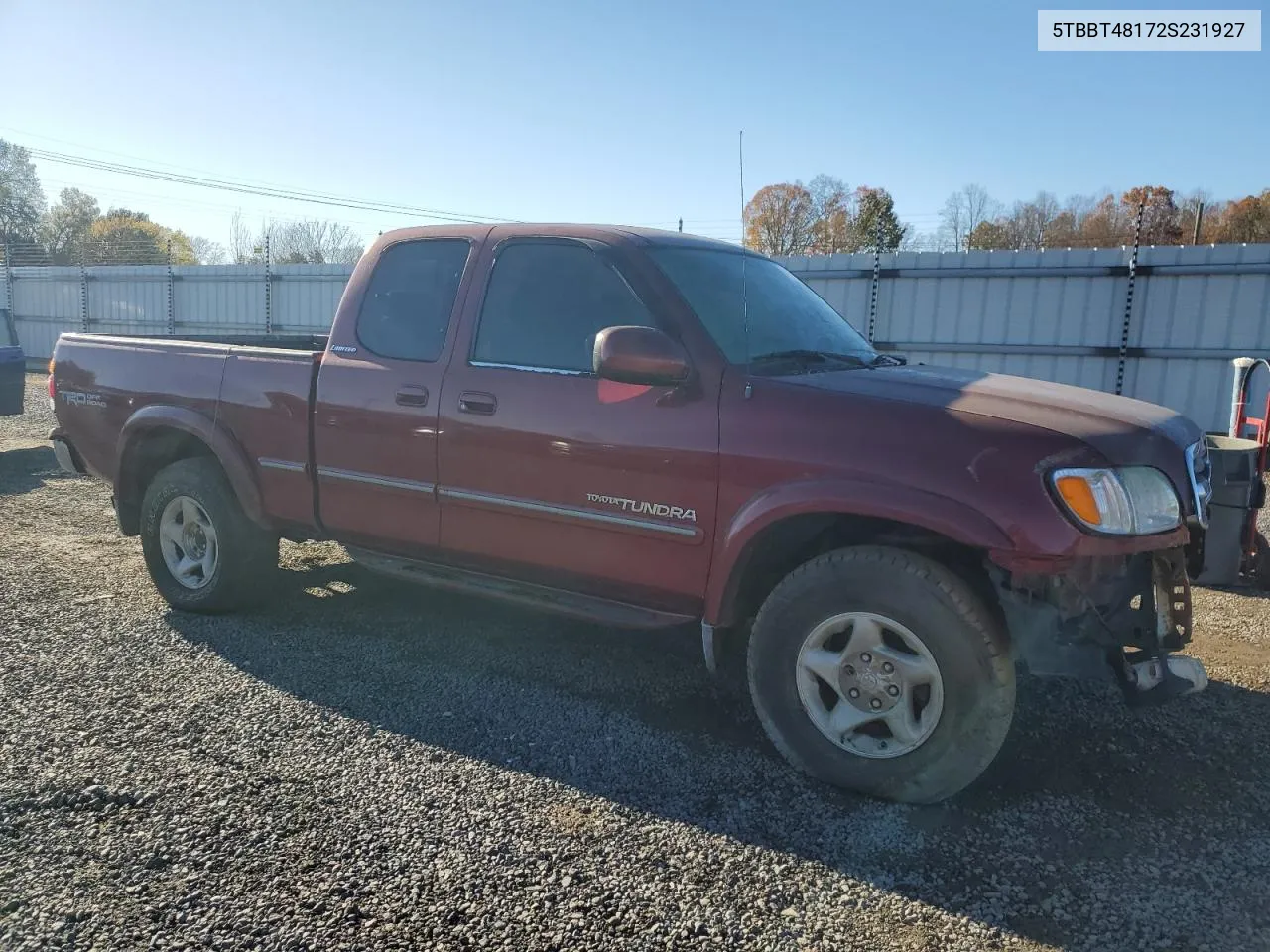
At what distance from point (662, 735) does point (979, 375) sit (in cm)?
194

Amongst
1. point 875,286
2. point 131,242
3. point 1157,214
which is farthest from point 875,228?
point 1157,214

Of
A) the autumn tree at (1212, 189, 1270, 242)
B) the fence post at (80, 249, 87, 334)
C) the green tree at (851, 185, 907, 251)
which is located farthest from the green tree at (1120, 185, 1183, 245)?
the fence post at (80, 249, 87, 334)

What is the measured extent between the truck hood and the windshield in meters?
0.31

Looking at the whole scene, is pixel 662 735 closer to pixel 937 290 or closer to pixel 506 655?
pixel 506 655

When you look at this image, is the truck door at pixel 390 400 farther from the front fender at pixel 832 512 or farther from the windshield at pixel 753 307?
the front fender at pixel 832 512

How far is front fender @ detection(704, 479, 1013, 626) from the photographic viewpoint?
9.41ft

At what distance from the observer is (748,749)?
3506 millimetres

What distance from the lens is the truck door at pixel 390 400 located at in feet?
13.4

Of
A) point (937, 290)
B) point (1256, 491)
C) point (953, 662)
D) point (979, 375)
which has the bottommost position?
point (953, 662)

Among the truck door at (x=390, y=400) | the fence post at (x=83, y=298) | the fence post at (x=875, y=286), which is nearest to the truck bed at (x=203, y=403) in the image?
the truck door at (x=390, y=400)

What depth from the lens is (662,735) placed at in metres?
3.59

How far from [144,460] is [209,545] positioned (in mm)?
708

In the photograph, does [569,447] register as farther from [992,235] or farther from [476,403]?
[992,235]

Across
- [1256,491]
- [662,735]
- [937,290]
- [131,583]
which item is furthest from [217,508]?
[937,290]
